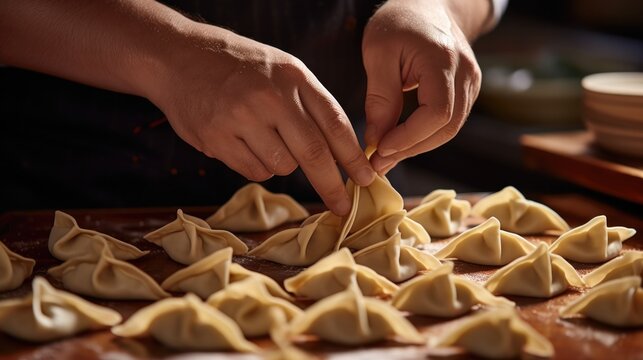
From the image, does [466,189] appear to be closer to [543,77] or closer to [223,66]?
[543,77]

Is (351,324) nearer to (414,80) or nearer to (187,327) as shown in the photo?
(187,327)

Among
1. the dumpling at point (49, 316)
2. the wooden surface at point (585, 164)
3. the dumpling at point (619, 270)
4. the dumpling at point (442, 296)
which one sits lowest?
the wooden surface at point (585, 164)

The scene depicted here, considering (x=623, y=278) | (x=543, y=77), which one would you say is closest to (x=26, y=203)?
(x=623, y=278)

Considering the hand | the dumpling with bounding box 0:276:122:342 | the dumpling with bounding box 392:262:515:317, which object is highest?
the hand

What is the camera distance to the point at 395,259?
5.91ft

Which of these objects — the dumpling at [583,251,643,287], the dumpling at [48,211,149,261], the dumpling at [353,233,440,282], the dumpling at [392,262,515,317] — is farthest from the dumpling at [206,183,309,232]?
the dumpling at [583,251,643,287]

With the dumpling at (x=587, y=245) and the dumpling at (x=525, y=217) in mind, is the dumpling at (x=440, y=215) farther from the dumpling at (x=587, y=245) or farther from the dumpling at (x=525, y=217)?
the dumpling at (x=587, y=245)

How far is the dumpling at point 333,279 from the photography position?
64.8 inches

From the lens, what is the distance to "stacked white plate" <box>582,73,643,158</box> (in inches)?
93.1

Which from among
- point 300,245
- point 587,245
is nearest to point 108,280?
point 300,245

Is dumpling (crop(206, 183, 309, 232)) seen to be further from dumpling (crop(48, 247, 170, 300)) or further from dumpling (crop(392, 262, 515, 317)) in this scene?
dumpling (crop(392, 262, 515, 317))

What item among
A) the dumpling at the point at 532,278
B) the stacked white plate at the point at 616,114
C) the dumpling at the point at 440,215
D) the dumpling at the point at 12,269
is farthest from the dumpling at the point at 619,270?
the dumpling at the point at 12,269

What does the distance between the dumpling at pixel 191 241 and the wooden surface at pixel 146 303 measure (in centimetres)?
3

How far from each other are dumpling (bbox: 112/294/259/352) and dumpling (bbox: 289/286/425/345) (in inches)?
4.2
